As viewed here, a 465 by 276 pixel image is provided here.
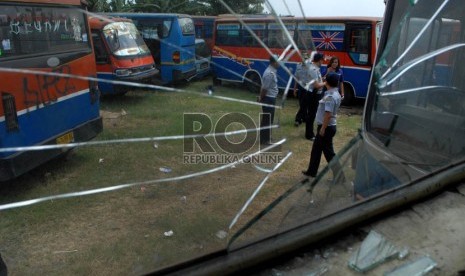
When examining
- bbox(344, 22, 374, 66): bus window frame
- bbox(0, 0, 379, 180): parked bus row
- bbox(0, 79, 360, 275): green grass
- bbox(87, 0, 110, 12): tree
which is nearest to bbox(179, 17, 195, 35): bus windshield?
bbox(0, 0, 379, 180): parked bus row

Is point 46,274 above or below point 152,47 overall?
below

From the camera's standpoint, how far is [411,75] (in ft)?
9.50

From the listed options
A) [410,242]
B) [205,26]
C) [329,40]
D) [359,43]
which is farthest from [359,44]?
[410,242]

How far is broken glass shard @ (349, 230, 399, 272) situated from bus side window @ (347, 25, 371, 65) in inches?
365

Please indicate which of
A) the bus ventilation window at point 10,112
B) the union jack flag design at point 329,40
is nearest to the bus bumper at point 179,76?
the union jack flag design at point 329,40

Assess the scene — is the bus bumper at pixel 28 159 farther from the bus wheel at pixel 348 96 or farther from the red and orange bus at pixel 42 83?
the bus wheel at pixel 348 96

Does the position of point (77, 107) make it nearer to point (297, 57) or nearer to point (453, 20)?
point (297, 57)

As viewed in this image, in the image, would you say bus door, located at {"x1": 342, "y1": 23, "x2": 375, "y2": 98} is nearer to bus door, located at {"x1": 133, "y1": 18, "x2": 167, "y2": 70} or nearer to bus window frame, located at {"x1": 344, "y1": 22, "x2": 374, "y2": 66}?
bus window frame, located at {"x1": 344, "y1": 22, "x2": 374, "y2": 66}

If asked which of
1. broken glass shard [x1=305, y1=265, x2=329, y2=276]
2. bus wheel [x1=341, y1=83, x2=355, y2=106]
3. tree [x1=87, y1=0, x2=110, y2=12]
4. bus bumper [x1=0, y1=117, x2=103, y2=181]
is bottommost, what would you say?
bus wheel [x1=341, y1=83, x2=355, y2=106]

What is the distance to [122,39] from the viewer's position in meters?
9.95

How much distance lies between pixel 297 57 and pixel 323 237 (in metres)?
1.23

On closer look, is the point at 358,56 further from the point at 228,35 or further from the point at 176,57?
the point at 176,57

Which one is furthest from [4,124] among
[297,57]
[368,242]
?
[368,242]

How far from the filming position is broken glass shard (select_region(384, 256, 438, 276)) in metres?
1.36
